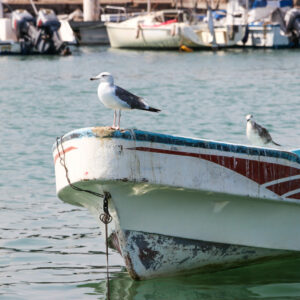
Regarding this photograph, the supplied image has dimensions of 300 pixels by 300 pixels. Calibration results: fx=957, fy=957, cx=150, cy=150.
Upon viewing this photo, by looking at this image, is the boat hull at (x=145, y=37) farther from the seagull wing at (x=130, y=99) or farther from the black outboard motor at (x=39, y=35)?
the seagull wing at (x=130, y=99)

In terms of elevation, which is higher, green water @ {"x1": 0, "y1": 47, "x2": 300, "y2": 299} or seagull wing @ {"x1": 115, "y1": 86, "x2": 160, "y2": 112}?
seagull wing @ {"x1": 115, "y1": 86, "x2": 160, "y2": 112}

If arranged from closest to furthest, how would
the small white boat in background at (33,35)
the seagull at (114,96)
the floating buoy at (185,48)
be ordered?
the seagull at (114,96)
the small white boat in background at (33,35)
the floating buoy at (185,48)

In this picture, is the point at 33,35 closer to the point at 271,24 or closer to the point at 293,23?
the point at 271,24

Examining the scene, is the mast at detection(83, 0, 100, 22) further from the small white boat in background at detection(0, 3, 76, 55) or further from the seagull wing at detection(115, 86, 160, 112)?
the seagull wing at detection(115, 86, 160, 112)

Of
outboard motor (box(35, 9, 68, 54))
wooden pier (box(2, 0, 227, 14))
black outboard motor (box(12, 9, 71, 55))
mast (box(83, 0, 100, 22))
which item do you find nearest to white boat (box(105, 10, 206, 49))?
black outboard motor (box(12, 9, 71, 55))

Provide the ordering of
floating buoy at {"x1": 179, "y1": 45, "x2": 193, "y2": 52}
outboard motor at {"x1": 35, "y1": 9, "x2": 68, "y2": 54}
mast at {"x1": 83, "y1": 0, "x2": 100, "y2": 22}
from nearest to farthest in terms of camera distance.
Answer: outboard motor at {"x1": 35, "y1": 9, "x2": 68, "y2": 54} → floating buoy at {"x1": 179, "y1": 45, "x2": 193, "y2": 52} → mast at {"x1": 83, "y1": 0, "x2": 100, "y2": 22}

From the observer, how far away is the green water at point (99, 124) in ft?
28.9

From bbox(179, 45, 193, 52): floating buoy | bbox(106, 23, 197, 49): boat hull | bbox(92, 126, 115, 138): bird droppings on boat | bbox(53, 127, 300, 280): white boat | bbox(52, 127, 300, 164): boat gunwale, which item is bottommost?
bbox(179, 45, 193, 52): floating buoy

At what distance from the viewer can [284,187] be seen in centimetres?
837

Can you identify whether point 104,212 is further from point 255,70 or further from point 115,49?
point 115,49

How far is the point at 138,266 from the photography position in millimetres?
8531

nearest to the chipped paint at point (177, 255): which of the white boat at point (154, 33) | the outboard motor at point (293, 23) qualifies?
the white boat at point (154, 33)

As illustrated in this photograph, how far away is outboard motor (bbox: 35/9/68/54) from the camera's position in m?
50.7

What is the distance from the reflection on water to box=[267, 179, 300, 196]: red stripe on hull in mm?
921
